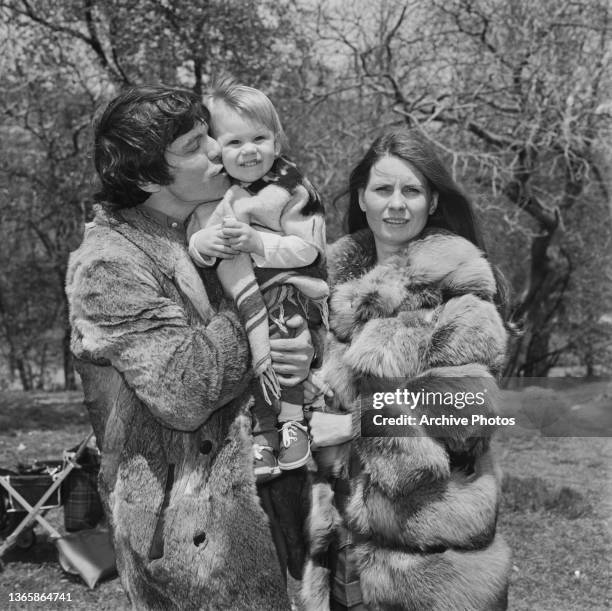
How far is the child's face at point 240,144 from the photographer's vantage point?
6.71 feet

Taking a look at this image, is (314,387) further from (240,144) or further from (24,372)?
(24,372)

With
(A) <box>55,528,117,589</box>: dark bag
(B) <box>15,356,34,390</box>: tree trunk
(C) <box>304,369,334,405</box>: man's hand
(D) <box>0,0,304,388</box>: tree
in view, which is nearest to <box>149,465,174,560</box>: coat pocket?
(C) <box>304,369,334,405</box>: man's hand

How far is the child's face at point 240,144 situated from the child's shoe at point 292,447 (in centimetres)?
75

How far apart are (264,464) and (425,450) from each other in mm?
465

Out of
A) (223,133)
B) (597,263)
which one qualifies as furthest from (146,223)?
(597,263)

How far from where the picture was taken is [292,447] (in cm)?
206

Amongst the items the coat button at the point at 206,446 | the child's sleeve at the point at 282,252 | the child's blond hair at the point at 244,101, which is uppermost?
the child's blond hair at the point at 244,101

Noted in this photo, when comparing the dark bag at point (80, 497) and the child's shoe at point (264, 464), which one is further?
the dark bag at point (80, 497)

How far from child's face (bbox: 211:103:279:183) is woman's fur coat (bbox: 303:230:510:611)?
514mm

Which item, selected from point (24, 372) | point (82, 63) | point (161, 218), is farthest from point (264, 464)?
point (24, 372)

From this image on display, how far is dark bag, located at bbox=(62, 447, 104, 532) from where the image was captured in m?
4.84

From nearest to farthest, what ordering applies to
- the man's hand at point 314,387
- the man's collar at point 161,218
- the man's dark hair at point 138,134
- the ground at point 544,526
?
the man's dark hair at point 138,134
the man's collar at point 161,218
the man's hand at point 314,387
the ground at point 544,526

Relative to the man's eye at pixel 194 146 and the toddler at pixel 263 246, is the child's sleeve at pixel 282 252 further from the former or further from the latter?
the man's eye at pixel 194 146

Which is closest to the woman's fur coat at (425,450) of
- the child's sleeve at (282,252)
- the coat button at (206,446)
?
the child's sleeve at (282,252)
